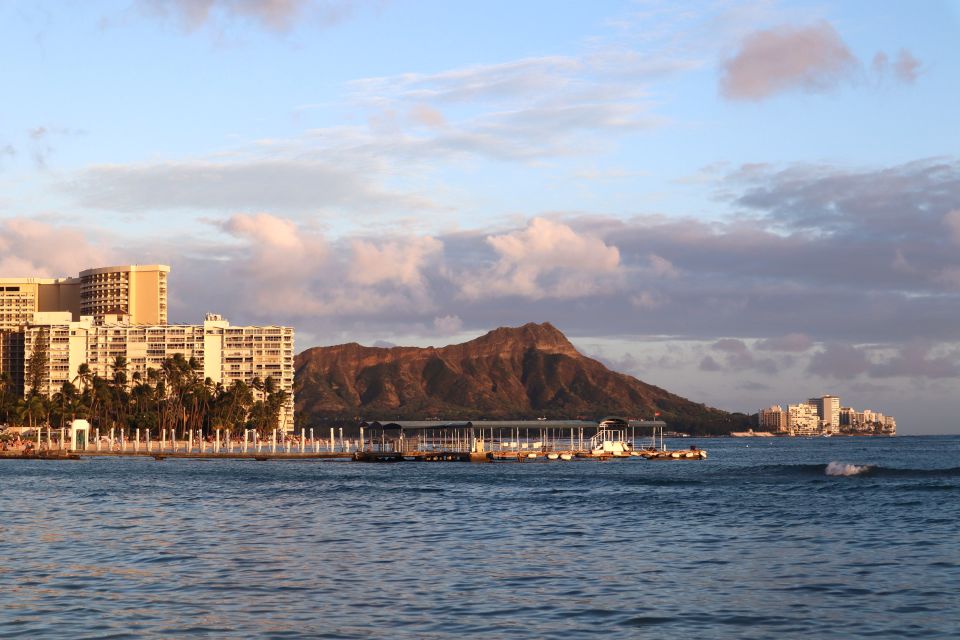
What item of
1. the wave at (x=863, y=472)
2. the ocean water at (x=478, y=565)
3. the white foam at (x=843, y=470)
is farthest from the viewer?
the white foam at (x=843, y=470)

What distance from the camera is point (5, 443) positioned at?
184250mm

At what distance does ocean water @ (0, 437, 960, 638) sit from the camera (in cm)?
2812

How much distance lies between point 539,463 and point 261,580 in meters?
123

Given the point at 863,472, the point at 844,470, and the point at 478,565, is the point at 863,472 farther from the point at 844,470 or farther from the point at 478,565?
the point at 478,565

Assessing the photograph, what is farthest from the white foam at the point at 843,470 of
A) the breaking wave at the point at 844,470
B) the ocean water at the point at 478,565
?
the ocean water at the point at 478,565

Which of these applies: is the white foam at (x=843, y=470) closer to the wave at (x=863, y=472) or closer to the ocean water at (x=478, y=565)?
the wave at (x=863, y=472)

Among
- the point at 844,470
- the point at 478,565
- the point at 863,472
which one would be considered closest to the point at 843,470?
the point at 844,470

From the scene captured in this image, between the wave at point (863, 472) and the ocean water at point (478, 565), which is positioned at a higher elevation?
the ocean water at point (478, 565)

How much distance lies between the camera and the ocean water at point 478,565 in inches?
1107

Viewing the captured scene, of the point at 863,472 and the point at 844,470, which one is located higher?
the point at 844,470

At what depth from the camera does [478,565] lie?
39.3 meters

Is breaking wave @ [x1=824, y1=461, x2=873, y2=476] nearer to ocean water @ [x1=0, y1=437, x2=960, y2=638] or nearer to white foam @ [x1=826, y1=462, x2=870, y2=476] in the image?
white foam @ [x1=826, y1=462, x2=870, y2=476]

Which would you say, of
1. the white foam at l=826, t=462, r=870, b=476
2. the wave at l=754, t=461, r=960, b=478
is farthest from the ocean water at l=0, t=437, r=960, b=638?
the white foam at l=826, t=462, r=870, b=476

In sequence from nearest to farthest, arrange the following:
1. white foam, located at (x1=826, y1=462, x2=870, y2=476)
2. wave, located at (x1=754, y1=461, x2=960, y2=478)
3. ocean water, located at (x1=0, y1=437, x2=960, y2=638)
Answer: ocean water, located at (x1=0, y1=437, x2=960, y2=638) < wave, located at (x1=754, y1=461, x2=960, y2=478) < white foam, located at (x1=826, y1=462, x2=870, y2=476)
